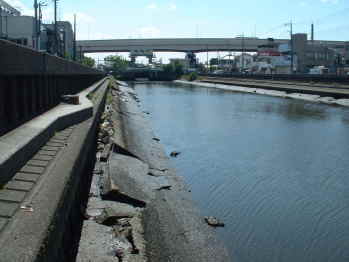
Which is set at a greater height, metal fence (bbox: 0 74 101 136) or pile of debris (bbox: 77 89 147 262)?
metal fence (bbox: 0 74 101 136)

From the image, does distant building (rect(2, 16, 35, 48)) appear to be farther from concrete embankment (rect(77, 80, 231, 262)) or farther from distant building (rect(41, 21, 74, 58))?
concrete embankment (rect(77, 80, 231, 262))

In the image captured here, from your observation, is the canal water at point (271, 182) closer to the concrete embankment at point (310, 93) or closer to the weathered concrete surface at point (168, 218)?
the weathered concrete surface at point (168, 218)

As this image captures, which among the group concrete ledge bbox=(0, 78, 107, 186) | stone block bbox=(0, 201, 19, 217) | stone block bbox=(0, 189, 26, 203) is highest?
concrete ledge bbox=(0, 78, 107, 186)

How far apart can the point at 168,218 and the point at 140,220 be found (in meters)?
0.82

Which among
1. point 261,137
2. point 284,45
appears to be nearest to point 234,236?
point 261,137

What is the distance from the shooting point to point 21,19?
80.6 m

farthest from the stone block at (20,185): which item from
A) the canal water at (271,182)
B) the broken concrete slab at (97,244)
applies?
the canal water at (271,182)

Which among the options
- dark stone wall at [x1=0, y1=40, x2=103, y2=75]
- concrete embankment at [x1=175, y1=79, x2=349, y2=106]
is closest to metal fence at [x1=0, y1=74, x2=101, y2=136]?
dark stone wall at [x1=0, y1=40, x2=103, y2=75]

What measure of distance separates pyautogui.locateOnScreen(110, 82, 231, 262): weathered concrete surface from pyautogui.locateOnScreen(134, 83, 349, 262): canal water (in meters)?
0.53

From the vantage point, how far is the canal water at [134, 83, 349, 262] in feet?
34.1

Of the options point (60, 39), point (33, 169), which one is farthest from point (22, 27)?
point (33, 169)

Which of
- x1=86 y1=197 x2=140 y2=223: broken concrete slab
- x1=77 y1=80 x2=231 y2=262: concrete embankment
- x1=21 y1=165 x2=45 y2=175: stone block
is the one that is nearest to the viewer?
x1=21 y1=165 x2=45 y2=175: stone block

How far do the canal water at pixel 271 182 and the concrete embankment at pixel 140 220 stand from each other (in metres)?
0.67

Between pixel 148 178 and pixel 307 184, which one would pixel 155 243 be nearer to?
pixel 148 178
